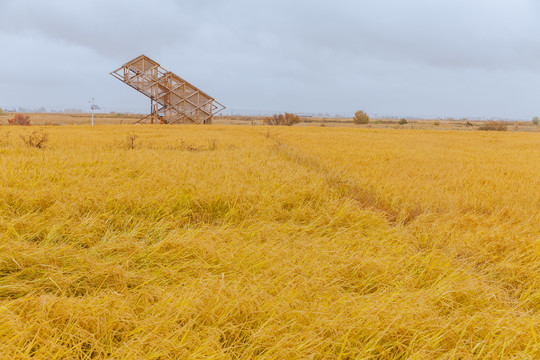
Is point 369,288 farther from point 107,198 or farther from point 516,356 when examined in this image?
point 107,198

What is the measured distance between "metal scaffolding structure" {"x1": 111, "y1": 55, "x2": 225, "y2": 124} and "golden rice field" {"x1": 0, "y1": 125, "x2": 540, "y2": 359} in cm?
2575

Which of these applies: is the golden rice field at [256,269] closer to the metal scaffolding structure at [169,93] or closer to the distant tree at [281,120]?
the metal scaffolding structure at [169,93]

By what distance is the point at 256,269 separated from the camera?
279 cm

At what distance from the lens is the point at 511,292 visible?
2844 millimetres

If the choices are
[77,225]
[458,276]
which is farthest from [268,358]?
[77,225]

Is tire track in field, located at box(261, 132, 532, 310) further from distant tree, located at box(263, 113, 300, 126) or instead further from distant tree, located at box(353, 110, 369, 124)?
distant tree, located at box(353, 110, 369, 124)

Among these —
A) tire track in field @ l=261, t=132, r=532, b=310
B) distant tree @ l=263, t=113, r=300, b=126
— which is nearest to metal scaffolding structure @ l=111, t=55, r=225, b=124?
distant tree @ l=263, t=113, r=300, b=126

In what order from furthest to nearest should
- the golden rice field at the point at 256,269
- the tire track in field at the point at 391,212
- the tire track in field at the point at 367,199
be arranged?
the tire track in field at the point at 367,199 < the tire track in field at the point at 391,212 < the golden rice field at the point at 256,269

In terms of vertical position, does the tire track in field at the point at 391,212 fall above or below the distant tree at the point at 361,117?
below

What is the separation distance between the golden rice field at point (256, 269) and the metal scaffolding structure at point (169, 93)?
25746mm

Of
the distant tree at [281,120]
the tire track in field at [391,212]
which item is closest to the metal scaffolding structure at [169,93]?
the distant tree at [281,120]

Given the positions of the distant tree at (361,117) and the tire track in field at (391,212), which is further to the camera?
the distant tree at (361,117)

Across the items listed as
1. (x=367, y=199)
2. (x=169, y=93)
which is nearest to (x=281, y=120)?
(x=169, y=93)

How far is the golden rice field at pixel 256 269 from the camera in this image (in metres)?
1.86
